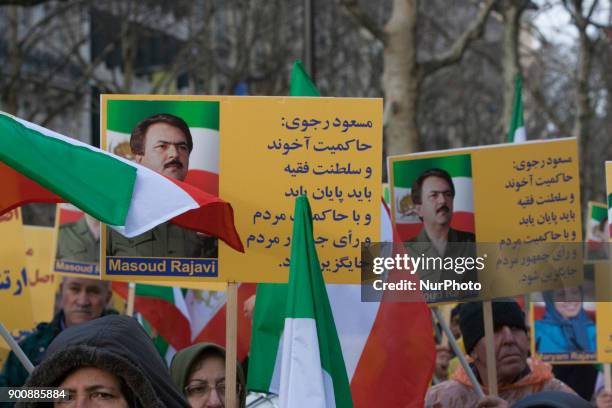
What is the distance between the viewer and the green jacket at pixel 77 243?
7051mm

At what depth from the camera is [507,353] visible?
5504mm

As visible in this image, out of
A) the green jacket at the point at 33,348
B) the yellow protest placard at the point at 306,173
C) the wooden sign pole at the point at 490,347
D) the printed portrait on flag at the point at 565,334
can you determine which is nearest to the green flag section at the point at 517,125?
the printed portrait on flag at the point at 565,334

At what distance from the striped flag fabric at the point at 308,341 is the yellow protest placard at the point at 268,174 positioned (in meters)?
0.54

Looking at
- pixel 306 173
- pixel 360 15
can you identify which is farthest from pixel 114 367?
pixel 360 15

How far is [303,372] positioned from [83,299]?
290cm

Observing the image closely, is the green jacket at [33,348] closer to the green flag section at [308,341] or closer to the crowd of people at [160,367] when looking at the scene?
the crowd of people at [160,367]

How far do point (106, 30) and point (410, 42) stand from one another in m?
12.7

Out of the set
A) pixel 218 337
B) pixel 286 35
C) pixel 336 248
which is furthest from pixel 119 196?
pixel 286 35

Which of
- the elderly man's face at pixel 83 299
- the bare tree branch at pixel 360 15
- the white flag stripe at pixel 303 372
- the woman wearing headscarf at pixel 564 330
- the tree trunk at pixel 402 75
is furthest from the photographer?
the tree trunk at pixel 402 75

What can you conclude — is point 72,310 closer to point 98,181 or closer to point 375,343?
point 375,343

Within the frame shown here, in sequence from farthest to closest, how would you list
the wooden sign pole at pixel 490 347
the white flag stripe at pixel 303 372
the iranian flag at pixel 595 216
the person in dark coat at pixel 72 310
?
the iranian flag at pixel 595 216
the person in dark coat at pixel 72 310
the wooden sign pole at pixel 490 347
the white flag stripe at pixel 303 372

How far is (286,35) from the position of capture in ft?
83.8

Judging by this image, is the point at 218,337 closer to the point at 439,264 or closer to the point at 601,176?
the point at 439,264

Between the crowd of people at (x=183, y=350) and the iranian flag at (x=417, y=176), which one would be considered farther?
the iranian flag at (x=417, y=176)
